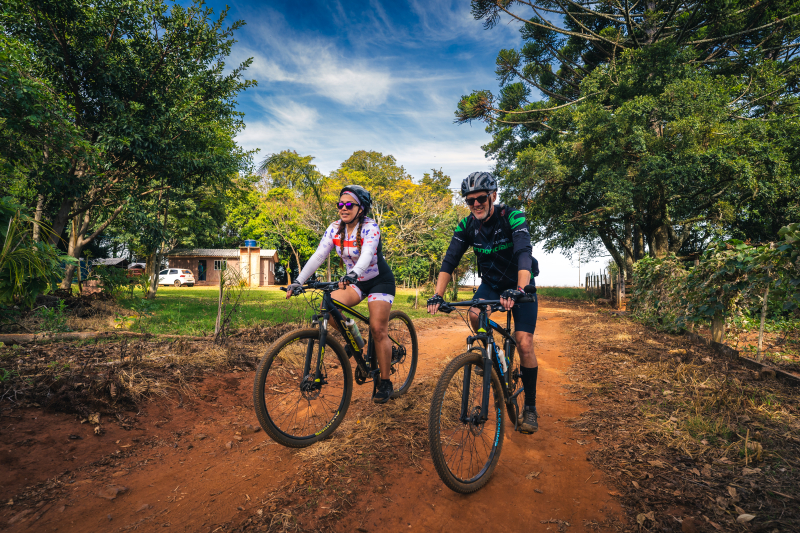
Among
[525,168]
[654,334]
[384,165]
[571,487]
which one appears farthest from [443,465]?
[384,165]

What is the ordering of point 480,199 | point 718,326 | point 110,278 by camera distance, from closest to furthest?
point 480,199 < point 718,326 < point 110,278

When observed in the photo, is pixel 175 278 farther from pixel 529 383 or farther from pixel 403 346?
pixel 529 383

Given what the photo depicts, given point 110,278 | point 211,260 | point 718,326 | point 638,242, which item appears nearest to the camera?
point 718,326

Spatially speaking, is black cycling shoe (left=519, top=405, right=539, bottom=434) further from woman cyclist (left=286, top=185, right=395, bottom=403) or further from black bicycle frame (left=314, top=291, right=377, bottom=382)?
black bicycle frame (left=314, top=291, right=377, bottom=382)

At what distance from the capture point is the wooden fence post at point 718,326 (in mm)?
5964

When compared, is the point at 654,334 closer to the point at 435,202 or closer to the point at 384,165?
the point at 435,202

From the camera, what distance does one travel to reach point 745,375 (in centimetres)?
471

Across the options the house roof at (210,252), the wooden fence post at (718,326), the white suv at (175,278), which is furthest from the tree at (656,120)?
the white suv at (175,278)

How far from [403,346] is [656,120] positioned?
14.9 metres

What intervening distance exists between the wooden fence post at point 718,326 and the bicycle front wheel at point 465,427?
203 inches

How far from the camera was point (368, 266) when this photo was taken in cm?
365

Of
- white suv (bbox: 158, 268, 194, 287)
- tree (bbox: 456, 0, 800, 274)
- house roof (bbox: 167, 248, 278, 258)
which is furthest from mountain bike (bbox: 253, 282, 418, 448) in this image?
house roof (bbox: 167, 248, 278, 258)

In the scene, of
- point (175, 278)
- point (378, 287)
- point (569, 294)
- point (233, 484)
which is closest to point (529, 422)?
point (378, 287)

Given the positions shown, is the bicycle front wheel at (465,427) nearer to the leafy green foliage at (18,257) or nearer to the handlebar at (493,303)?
the handlebar at (493,303)
